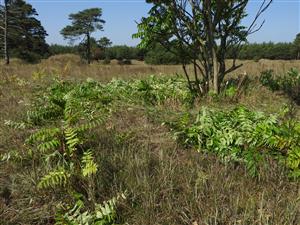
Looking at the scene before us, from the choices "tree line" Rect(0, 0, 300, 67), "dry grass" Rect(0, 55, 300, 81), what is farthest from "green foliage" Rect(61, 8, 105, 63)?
"dry grass" Rect(0, 55, 300, 81)

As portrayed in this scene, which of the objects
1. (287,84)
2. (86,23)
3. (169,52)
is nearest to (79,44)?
(86,23)

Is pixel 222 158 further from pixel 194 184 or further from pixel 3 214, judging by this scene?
pixel 3 214

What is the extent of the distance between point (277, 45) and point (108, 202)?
4049 cm

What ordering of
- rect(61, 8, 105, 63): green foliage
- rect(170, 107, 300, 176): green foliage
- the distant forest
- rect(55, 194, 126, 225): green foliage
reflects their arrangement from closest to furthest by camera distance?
1. rect(55, 194, 126, 225): green foliage
2. rect(170, 107, 300, 176): green foliage
3. the distant forest
4. rect(61, 8, 105, 63): green foliage

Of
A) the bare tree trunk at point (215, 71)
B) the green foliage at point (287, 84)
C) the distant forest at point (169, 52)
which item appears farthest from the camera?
the distant forest at point (169, 52)

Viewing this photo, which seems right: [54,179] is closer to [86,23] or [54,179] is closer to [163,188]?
[163,188]

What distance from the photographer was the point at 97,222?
2420 millimetres

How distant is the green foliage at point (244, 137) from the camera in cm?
306

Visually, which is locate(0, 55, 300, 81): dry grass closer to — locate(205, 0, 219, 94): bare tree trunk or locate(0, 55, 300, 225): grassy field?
locate(205, 0, 219, 94): bare tree trunk

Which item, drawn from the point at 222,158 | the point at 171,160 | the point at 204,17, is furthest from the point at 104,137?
the point at 204,17

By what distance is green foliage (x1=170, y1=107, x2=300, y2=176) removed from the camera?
10.0 feet

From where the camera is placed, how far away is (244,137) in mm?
3416

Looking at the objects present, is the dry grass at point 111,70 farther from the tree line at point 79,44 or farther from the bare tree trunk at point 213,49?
the tree line at point 79,44

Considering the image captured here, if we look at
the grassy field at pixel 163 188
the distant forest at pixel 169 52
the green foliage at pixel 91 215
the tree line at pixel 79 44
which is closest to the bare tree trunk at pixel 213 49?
the grassy field at pixel 163 188
